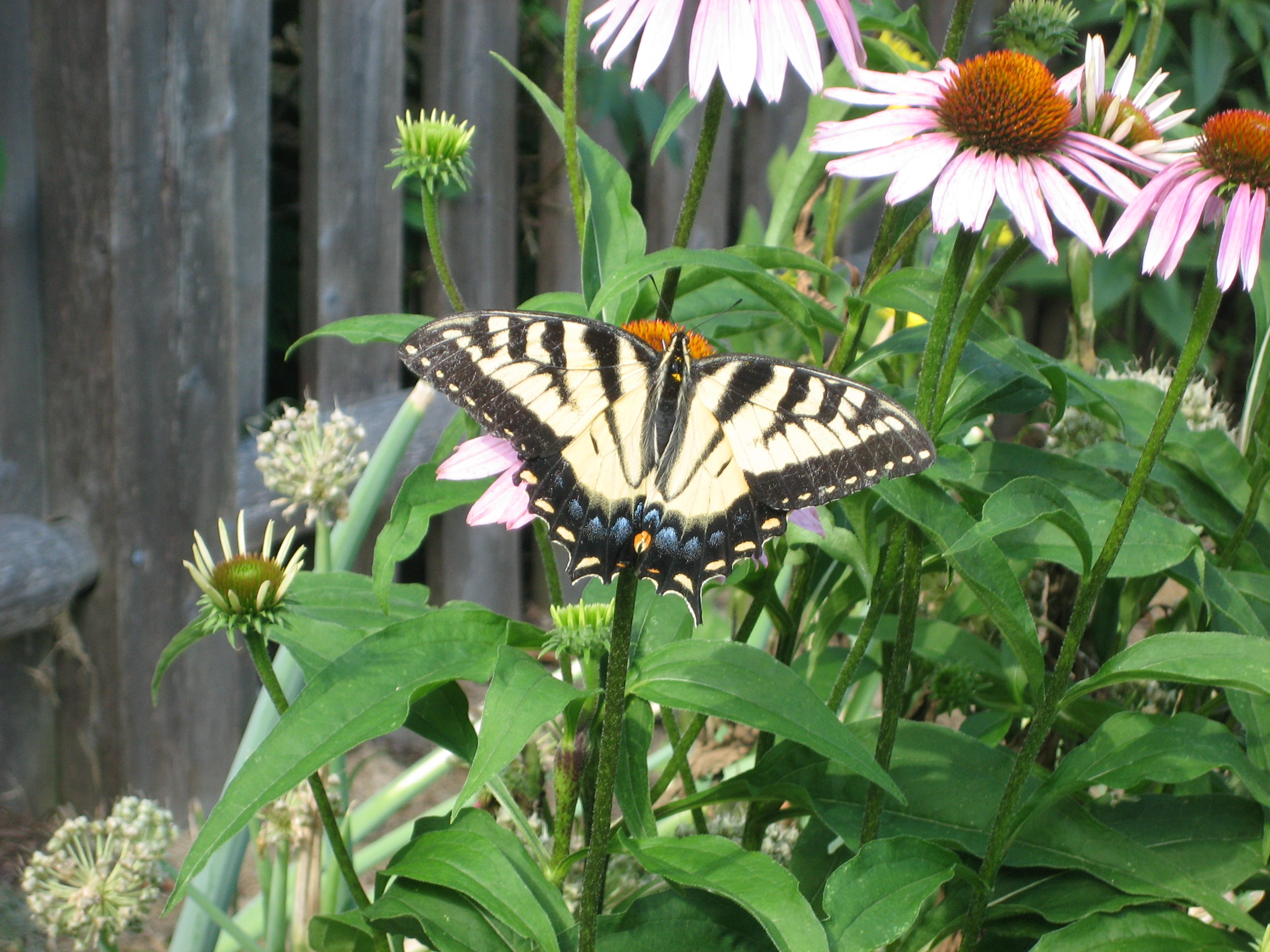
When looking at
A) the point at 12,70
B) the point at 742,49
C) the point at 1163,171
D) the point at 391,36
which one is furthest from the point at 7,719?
the point at 1163,171

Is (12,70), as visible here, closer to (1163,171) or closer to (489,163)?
(489,163)

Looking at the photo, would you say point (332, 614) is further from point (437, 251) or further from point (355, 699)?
point (437, 251)

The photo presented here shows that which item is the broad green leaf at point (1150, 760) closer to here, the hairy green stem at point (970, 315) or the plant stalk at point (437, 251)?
the hairy green stem at point (970, 315)

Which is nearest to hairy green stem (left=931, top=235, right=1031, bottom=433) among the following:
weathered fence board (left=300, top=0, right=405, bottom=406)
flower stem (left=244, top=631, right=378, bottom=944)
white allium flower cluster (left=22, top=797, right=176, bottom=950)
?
flower stem (left=244, top=631, right=378, bottom=944)

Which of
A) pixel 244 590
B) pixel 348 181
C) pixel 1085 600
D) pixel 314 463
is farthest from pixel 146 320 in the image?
pixel 1085 600

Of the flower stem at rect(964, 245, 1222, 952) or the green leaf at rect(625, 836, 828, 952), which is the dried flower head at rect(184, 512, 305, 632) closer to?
the green leaf at rect(625, 836, 828, 952)

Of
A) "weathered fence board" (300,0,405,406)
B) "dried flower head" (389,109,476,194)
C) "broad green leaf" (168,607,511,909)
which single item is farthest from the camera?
"weathered fence board" (300,0,405,406)
